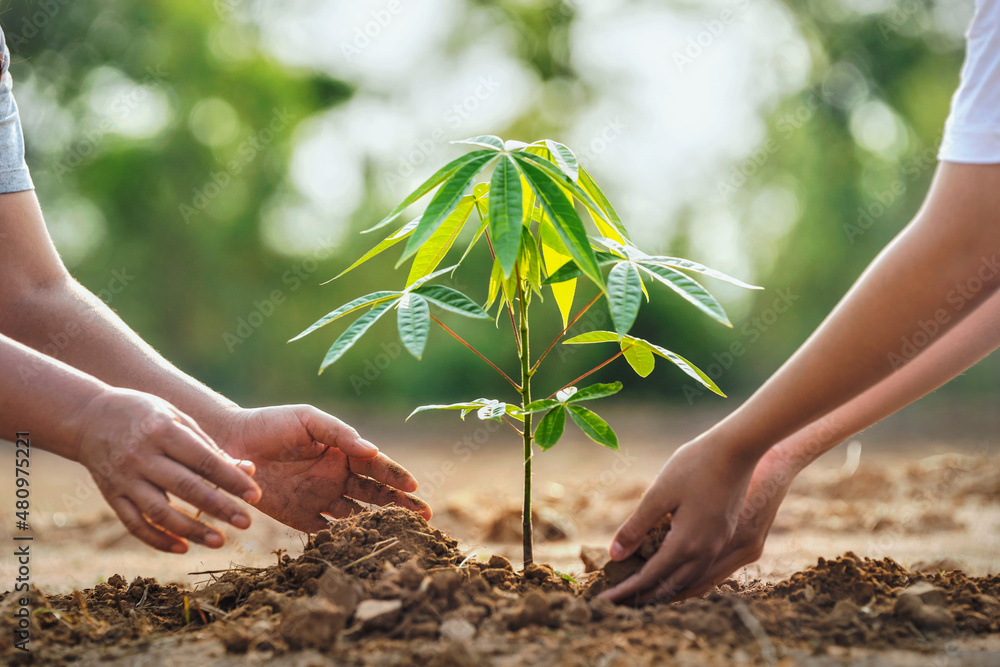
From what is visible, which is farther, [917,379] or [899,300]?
[917,379]

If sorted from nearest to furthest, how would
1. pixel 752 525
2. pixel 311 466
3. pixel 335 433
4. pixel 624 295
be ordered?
1. pixel 624 295
2. pixel 752 525
3. pixel 335 433
4. pixel 311 466

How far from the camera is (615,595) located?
1395 millimetres

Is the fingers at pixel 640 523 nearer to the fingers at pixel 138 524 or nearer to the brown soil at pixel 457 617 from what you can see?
the brown soil at pixel 457 617

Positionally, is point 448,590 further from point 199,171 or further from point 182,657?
point 199,171

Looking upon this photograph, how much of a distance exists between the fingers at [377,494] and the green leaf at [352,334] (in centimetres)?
61

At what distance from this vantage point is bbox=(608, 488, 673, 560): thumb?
4.46 ft

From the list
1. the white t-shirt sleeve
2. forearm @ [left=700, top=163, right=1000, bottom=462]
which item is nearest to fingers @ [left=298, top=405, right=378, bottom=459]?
forearm @ [left=700, top=163, right=1000, bottom=462]

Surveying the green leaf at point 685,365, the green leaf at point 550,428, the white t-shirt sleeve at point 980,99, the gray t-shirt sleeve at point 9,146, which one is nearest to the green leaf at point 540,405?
the green leaf at point 550,428

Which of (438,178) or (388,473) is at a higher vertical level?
(438,178)

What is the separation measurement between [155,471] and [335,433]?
0.58 m

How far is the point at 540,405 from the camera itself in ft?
4.55

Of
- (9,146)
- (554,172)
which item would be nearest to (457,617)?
(554,172)

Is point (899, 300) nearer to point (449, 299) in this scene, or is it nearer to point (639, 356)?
point (639, 356)

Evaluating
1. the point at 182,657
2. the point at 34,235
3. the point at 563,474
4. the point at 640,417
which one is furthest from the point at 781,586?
the point at 640,417
